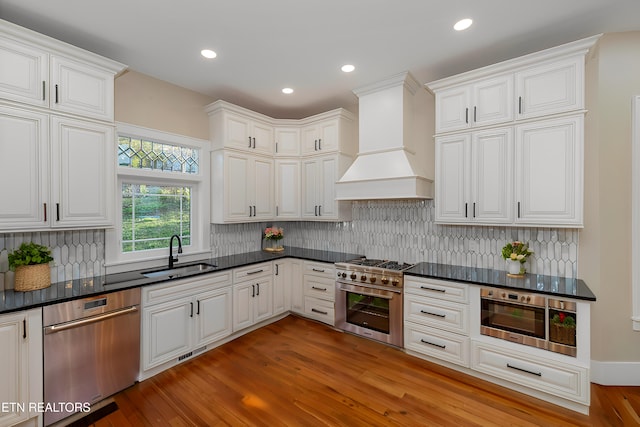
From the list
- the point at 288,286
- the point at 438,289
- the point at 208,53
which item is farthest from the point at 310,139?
the point at 438,289

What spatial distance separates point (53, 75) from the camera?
2.26 meters

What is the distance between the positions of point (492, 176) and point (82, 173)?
3.66 metres

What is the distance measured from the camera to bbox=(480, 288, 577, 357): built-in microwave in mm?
2275

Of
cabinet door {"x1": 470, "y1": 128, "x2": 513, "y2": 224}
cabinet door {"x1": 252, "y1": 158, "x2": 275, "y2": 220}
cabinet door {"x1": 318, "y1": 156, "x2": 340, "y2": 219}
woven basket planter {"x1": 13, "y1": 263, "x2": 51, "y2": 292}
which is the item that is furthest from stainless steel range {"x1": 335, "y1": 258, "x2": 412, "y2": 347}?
woven basket planter {"x1": 13, "y1": 263, "x2": 51, "y2": 292}

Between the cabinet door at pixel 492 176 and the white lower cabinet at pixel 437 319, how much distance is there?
75 centimetres

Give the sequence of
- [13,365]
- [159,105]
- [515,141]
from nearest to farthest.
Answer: [13,365]
[515,141]
[159,105]

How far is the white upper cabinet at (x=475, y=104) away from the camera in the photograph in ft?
8.87

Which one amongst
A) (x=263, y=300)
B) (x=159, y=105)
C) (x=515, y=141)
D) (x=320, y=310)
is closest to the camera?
(x=515, y=141)

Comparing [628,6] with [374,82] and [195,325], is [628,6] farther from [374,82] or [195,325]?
[195,325]

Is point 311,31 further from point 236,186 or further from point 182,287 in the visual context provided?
point 182,287

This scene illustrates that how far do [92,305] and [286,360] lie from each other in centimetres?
178

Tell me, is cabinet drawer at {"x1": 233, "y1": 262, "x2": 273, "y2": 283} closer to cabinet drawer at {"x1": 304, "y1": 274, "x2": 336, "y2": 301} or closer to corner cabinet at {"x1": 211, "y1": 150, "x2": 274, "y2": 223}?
cabinet drawer at {"x1": 304, "y1": 274, "x2": 336, "y2": 301}

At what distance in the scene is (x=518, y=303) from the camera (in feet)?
8.07

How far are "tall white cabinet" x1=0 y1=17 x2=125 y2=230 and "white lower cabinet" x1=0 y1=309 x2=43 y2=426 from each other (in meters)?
0.69
